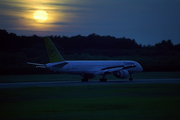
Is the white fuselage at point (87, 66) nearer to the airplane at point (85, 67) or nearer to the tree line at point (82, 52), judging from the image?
the airplane at point (85, 67)

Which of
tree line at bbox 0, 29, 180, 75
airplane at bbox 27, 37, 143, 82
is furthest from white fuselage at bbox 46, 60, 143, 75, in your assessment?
tree line at bbox 0, 29, 180, 75

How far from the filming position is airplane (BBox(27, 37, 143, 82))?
42844 millimetres

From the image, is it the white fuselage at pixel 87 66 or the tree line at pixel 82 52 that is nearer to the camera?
the white fuselage at pixel 87 66

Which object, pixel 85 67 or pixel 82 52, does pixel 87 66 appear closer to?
pixel 85 67

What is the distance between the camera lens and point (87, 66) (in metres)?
45.7

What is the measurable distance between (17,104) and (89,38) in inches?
4515

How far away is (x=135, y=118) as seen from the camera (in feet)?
49.6

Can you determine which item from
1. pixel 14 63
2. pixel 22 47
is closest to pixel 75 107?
pixel 14 63

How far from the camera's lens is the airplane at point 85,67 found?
4284 centimetres

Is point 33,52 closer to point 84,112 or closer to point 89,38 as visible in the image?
point 89,38

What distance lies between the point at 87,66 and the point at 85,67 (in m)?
0.38

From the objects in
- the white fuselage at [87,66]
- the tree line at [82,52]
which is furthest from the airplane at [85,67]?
the tree line at [82,52]

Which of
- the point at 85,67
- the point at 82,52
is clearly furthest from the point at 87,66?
the point at 82,52

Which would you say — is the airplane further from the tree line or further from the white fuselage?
the tree line
